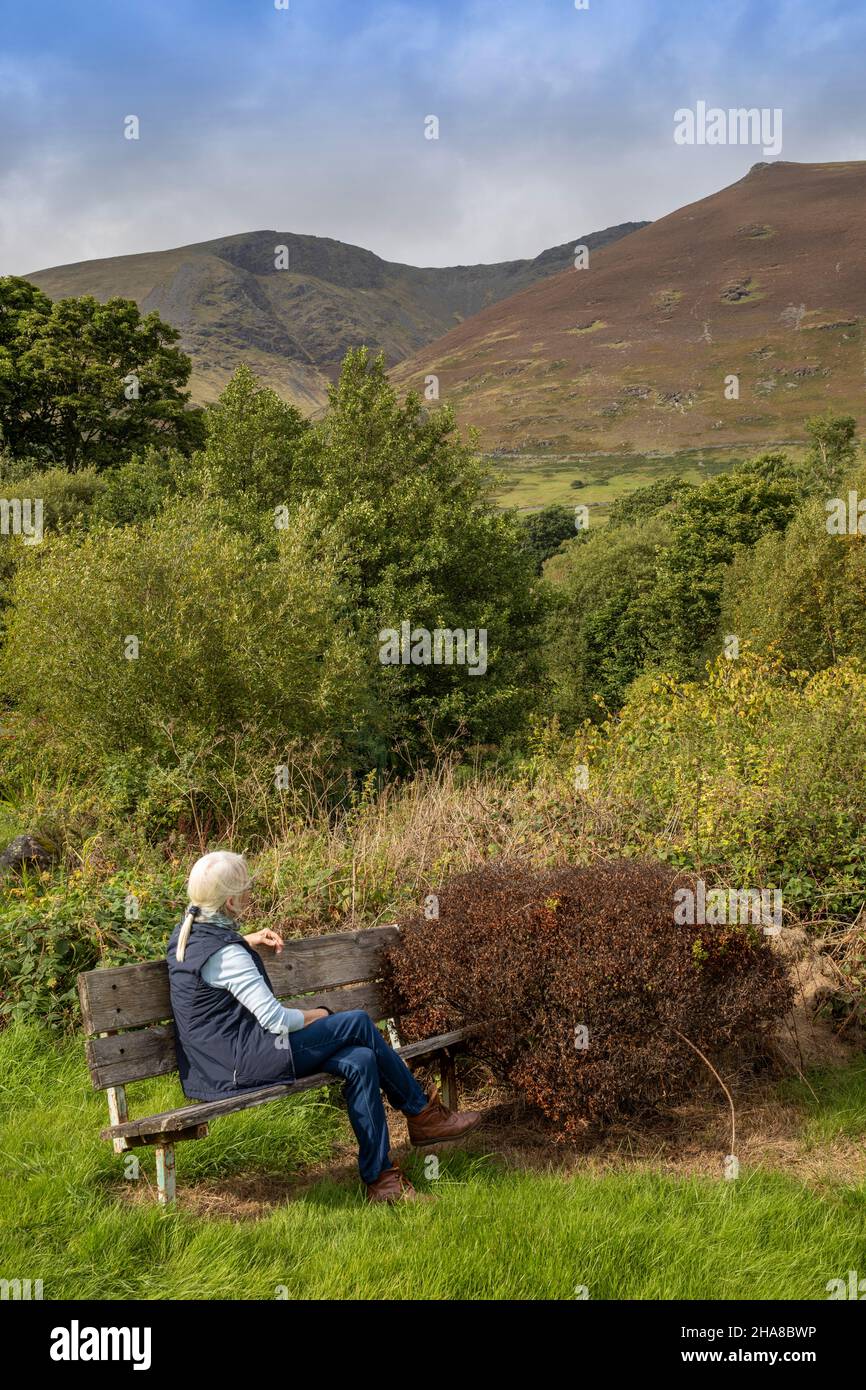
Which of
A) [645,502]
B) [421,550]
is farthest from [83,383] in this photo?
[645,502]

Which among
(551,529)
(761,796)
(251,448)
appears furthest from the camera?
(551,529)

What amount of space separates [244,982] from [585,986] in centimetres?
163

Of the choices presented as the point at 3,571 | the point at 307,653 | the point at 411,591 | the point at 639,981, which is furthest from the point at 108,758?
the point at 411,591

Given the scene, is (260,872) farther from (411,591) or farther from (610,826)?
(411,591)

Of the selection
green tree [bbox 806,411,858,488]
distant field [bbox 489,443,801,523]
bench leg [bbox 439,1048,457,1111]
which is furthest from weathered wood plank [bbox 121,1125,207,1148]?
distant field [bbox 489,443,801,523]

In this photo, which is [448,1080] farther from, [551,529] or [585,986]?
[551,529]

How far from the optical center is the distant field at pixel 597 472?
109062 mm

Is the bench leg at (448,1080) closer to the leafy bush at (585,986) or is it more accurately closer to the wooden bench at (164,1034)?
the wooden bench at (164,1034)

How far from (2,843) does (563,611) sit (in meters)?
48.9

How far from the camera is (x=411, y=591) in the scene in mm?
25734

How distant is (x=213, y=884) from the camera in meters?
4.41

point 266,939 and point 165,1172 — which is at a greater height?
point 266,939

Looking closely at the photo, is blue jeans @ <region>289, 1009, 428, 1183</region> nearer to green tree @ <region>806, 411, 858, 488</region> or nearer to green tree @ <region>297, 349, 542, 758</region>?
green tree @ <region>297, 349, 542, 758</region>

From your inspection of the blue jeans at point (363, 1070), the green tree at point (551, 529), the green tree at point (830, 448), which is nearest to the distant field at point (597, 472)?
the green tree at point (551, 529)
